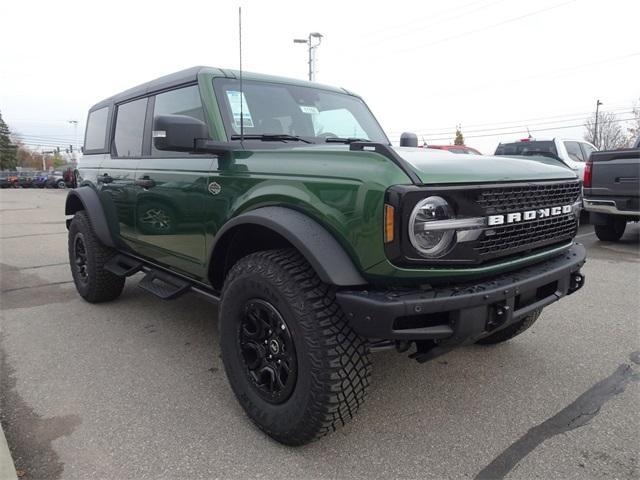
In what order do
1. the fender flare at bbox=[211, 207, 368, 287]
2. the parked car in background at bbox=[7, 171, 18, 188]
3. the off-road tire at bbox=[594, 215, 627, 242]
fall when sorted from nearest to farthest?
the fender flare at bbox=[211, 207, 368, 287], the off-road tire at bbox=[594, 215, 627, 242], the parked car in background at bbox=[7, 171, 18, 188]

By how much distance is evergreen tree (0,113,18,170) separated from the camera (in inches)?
3046

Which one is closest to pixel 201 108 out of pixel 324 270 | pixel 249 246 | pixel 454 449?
pixel 249 246

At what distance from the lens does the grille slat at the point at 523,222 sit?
7.09 ft

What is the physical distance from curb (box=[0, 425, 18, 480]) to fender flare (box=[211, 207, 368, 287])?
1.53m

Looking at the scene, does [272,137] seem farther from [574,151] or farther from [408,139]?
[574,151]

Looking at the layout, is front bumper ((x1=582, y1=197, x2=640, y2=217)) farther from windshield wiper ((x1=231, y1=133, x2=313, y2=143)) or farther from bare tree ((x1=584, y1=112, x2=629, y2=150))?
bare tree ((x1=584, y1=112, x2=629, y2=150))

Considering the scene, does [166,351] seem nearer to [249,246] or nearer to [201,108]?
[249,246]

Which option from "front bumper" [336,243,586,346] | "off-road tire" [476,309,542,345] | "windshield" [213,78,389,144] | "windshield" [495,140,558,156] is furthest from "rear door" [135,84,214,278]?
"windshield" [495,140,558,156]

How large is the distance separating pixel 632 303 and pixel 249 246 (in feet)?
12.8

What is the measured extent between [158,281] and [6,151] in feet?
297

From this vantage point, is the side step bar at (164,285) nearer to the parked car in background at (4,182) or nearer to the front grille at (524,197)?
the front grille at (524,197)

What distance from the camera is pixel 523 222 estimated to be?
7.64 ft

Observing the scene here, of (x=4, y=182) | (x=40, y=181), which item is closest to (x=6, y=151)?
(x=4, y=182)

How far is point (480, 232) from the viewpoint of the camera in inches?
83.4
